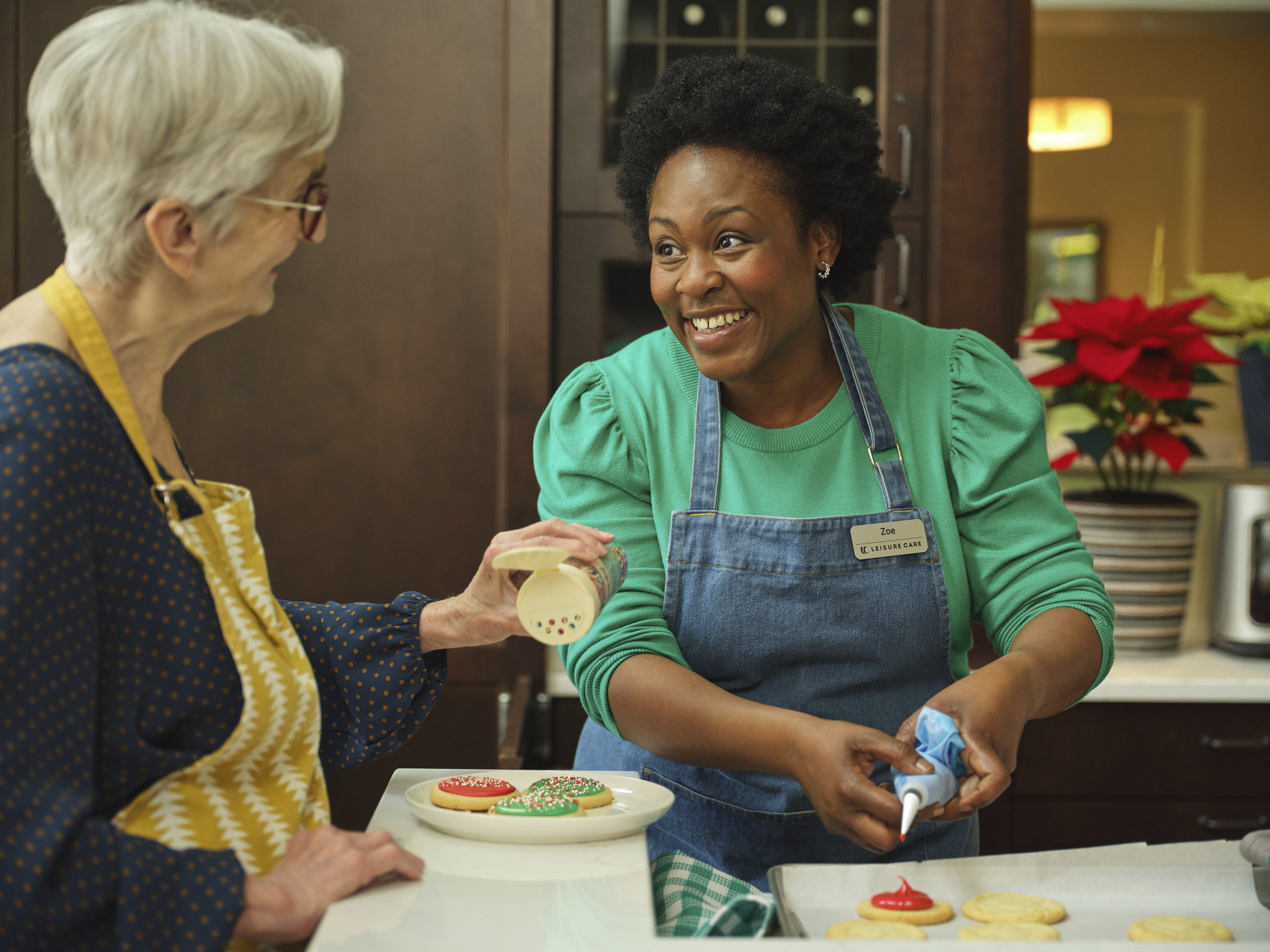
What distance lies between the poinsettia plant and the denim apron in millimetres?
922

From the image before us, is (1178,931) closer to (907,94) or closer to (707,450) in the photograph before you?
(707,450)

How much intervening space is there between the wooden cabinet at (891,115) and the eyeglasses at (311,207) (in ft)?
4.32

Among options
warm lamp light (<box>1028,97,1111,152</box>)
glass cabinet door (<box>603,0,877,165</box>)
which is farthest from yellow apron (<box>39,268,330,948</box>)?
warm lamp light (<box>1028,97,1111,152</box>)

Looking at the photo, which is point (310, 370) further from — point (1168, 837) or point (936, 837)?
point (1168, 837)

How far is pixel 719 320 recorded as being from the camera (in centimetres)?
133

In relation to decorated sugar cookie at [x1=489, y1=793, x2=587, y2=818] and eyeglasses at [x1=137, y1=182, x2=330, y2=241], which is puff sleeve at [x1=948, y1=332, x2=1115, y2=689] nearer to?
decorated sugar cookie at [x1=489, y1=793, x2=587, y2=818]

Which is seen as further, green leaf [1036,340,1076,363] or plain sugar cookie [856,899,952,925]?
green leaf [1036,340,1076,363]

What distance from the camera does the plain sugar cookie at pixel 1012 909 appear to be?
3.05 feet

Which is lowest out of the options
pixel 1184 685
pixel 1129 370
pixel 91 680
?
pixel 1184 685

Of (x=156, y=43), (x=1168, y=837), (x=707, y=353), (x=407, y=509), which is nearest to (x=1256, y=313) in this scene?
(x=1168, y=837)

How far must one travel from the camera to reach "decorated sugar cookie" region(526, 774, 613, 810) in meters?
1.04

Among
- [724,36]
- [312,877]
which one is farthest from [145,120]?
[724,36]

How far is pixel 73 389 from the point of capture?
790 mm

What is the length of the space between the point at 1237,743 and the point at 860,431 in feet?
3.92
